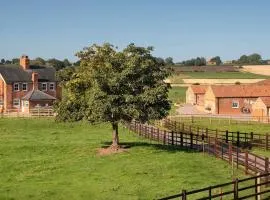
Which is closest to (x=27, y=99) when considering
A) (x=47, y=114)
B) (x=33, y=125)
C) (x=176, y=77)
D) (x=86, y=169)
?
(x=47, y=114)

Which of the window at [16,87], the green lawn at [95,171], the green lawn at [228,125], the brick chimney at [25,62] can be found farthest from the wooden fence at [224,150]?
the brick chimney at [25,62]

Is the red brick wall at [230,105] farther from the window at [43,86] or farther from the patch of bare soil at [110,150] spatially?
the patch of bare soil at [110,150]

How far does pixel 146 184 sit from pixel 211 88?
61.4 metres

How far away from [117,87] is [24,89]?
43.3 m

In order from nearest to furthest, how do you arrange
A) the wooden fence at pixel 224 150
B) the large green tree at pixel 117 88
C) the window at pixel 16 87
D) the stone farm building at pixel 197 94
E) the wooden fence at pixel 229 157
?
1. the wooden fence at pixel 229 157
2. the wooden fence at pixel 224 150
3. the large green tree at pixel 117 88
4. the window at pixel 16 87
5. the stone farm building at pixel 197 94

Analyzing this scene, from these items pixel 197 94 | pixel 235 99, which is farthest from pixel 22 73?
pixel 197 94

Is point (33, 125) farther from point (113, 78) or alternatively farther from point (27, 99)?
point (113, 78)

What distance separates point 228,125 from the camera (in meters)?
61.3

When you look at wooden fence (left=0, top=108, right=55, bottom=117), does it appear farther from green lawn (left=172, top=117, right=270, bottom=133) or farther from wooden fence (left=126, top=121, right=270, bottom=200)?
wooden fence (left=126, top=121, right=270, bottom=200)

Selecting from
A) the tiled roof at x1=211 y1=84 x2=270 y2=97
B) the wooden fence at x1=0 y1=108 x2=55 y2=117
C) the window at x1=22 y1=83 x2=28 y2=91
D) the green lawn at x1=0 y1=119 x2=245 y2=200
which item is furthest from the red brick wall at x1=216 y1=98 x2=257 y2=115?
the green lawn at x1=0 y1=119 x2=245 y2=200

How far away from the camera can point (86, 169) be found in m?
29.8

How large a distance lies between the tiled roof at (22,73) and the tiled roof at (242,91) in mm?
27455

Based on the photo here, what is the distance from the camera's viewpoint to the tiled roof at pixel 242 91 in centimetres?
8262

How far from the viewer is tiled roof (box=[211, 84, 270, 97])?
8262 centimetres
